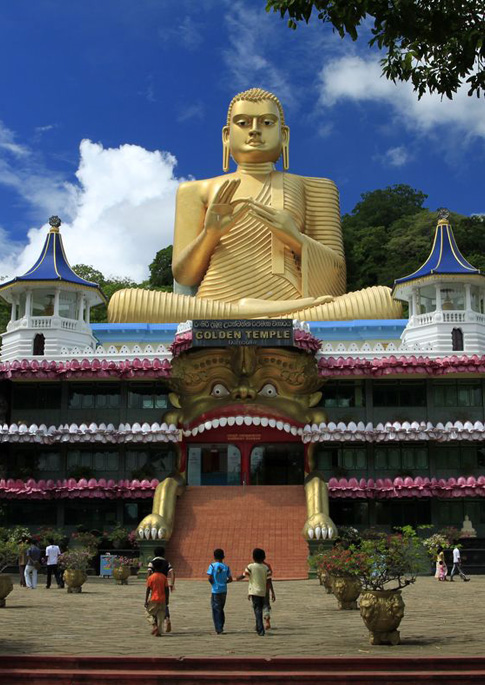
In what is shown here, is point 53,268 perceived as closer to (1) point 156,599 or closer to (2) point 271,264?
(2) point 271,264

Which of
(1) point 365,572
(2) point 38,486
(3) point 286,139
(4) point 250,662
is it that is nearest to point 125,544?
(2) point 38,486

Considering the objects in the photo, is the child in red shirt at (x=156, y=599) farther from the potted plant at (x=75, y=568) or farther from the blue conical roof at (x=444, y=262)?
the blue conical roof at (x=444, y=262)

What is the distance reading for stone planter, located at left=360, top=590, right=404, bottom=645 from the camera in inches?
460

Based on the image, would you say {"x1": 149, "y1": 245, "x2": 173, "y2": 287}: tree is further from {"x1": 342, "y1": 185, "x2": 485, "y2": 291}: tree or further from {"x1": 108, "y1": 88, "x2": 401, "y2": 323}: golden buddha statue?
{"x1": 108, "y1": 88, "x2": 401, "y2": 323}: golden buddha statue

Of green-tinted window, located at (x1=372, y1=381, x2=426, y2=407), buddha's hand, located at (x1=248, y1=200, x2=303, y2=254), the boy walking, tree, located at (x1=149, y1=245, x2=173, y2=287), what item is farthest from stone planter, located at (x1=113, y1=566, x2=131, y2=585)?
tree, located at (x1=149, y1=245, x2=173, y2=287)

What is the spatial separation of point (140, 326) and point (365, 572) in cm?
2361

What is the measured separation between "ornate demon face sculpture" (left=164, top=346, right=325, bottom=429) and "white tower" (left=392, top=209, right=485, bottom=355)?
4608mm

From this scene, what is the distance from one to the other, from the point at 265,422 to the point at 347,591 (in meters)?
13.9

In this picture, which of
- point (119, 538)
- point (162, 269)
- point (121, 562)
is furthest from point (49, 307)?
point (162, 269)

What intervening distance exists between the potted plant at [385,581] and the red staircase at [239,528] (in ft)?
39.4

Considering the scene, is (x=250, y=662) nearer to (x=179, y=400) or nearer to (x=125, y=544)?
(x=125, y=544)

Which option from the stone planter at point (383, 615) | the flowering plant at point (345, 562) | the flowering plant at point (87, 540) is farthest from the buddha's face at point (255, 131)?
the stone planter at point (383, 615)

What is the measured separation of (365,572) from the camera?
12484 millimetres

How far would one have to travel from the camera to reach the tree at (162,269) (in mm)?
64875
